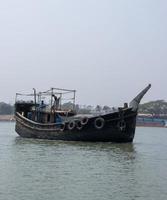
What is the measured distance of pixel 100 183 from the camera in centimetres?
1603

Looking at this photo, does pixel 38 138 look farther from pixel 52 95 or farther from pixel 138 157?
pixel 138 157

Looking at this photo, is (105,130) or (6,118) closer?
(105,130)

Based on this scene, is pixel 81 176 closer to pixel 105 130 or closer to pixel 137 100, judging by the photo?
pixel 105 130

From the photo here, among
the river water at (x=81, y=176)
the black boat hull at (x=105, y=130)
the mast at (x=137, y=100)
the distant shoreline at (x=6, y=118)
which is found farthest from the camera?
the distant shoreline at (x=6, y=118)

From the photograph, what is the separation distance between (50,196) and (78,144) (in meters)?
18.8

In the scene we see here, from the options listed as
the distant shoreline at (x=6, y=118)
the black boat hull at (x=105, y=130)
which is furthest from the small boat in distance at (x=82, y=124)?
the distant shoreline at (x=6, y=118)

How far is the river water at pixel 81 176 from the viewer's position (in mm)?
14148

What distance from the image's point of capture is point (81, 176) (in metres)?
17.3

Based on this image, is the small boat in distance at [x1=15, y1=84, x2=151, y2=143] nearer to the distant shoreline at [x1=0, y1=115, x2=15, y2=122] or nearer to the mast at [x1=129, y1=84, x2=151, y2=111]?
the mast at [x1=129, y1=84, x2=151, y2=111]

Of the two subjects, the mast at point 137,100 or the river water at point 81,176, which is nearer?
the river water at point 81,176

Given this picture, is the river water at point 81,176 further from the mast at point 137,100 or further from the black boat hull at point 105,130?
the mast at point 137,100

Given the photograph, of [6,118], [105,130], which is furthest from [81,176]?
[6,118]

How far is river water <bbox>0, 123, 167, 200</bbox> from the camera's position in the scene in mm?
14148

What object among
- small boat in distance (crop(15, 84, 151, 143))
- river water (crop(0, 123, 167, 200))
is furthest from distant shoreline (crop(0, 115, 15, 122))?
river water (crop(0, 123, 167, 200))
